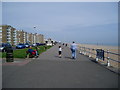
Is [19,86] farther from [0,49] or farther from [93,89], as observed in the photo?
[0,49]

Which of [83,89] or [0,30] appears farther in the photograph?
[0,30]

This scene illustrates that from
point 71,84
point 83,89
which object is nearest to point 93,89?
point 83,89

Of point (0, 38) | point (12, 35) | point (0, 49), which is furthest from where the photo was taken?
point (12, 35)

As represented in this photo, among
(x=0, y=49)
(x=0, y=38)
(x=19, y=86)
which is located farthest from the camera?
(x=0, y=38)

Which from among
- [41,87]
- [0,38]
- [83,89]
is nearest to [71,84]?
[83,89]

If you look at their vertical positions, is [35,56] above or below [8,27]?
below

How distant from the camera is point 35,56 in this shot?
1834 centimetres

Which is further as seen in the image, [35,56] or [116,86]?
[35,56]

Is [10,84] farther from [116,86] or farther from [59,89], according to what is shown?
[116,86]

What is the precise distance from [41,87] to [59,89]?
0.68m

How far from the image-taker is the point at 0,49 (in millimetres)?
30469

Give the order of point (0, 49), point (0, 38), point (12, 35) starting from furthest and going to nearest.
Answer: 1. point (12, 35)
2. point (0, 38)
3. point (0, 49)

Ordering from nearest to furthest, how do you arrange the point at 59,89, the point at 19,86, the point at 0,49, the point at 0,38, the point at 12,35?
the point at 59,89 < the point at 19,86 < the point at 0,49 < the point at 0,38 < the point at 12,35

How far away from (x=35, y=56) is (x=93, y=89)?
41.8ft
